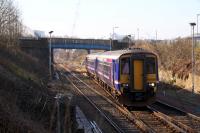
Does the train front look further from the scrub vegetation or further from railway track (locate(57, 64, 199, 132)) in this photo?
the scrub vegetation

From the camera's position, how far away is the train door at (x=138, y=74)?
22.6m

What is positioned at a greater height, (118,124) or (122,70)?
(122,70)

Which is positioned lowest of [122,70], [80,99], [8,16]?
[80,99]

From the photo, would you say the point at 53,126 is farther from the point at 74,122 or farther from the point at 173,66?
the point at 173,66

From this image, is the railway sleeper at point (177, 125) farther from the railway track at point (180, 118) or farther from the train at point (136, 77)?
the train at point (136, 77)

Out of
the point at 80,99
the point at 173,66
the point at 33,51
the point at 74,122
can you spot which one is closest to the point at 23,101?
the point at 74,122

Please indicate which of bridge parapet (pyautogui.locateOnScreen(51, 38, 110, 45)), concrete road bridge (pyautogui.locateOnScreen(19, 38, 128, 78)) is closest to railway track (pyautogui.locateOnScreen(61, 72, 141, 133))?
concrete road bridge (pyautogui.locateOnScreen(19, 38, 128, 78))

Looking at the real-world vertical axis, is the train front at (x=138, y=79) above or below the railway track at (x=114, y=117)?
above

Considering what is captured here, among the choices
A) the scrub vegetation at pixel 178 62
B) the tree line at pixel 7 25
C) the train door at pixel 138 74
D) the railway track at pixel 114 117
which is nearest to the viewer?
the railway track at pixel 114 117

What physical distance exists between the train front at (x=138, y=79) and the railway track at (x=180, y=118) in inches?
52.8

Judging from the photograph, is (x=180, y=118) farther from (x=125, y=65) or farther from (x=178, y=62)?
(x=178, y=62)

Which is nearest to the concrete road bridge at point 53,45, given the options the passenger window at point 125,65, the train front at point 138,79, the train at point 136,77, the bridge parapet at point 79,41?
the bridge parapet at point 79,41

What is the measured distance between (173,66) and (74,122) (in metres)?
31.2

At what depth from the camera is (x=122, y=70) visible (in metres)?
22.9
